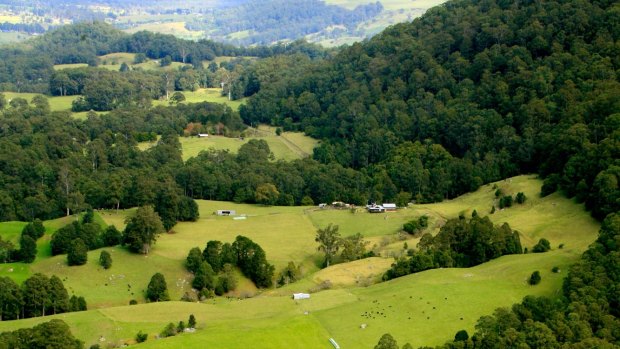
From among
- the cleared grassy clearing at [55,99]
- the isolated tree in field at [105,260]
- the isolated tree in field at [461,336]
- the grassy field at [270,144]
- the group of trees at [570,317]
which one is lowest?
the grassy field at [270,144]

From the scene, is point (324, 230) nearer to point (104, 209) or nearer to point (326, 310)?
point (326, 310)

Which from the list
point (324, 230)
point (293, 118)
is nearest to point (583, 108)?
point (324, 230)

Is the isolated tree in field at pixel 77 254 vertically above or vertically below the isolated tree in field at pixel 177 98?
below

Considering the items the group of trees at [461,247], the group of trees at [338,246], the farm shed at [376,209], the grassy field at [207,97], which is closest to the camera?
the group of trees at [461,247]

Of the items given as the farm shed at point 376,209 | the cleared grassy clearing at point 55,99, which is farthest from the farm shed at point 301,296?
the cleared grassy clearing at point 55,99

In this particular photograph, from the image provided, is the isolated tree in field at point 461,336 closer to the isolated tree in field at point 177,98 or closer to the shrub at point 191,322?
the shrub at point 191,322

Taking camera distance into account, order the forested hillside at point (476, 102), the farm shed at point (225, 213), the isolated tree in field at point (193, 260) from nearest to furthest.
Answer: the isolated tree in field at point (193, 260) < the forested hillside at point (476, 102) < the farm shed at point (225, 213)

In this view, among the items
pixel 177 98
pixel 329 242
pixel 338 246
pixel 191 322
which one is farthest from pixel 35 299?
pixel 177 98

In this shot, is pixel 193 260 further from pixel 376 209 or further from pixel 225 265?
pixel 376 209
